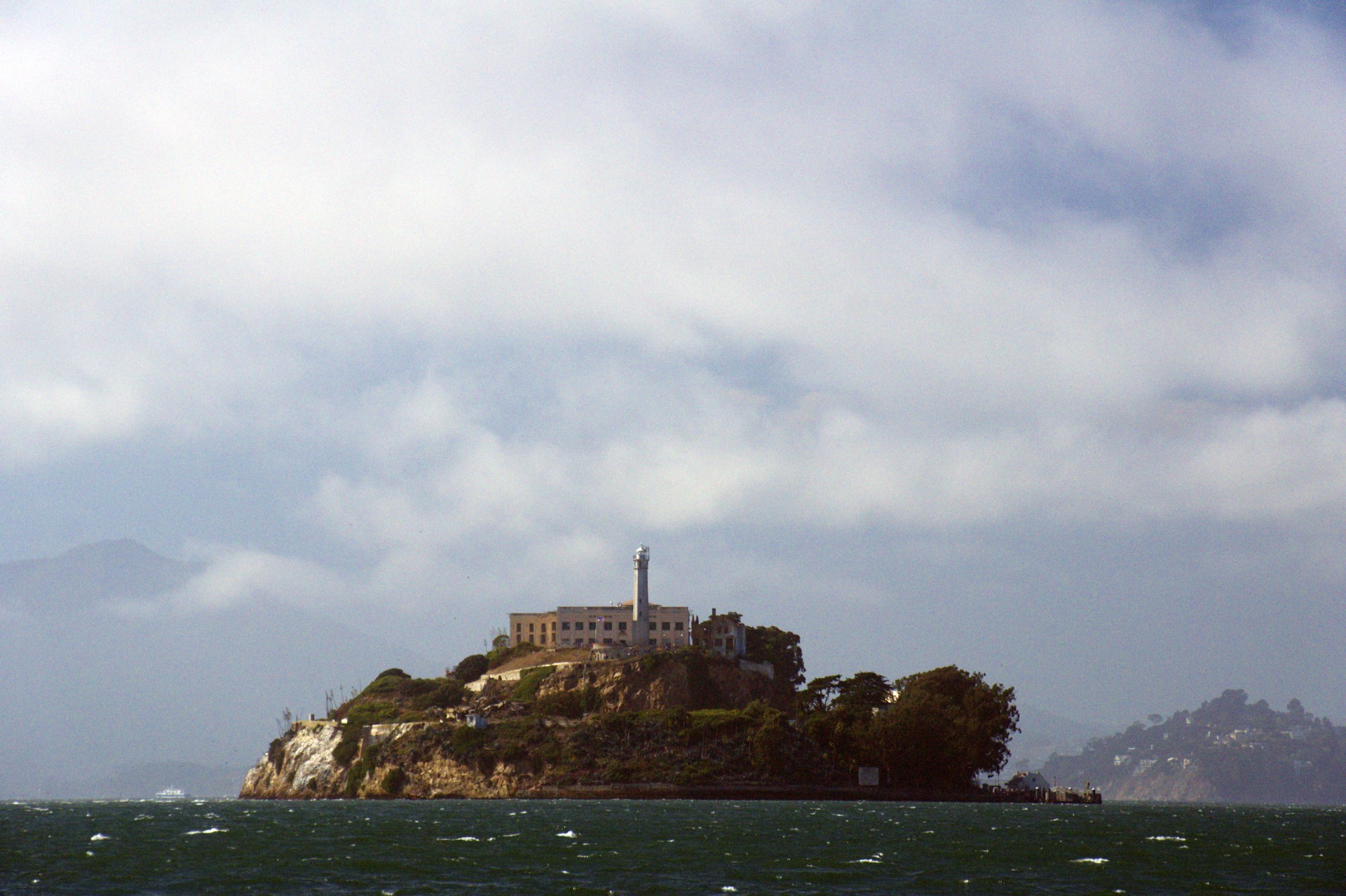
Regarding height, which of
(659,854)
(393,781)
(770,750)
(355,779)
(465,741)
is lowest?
(659,854)

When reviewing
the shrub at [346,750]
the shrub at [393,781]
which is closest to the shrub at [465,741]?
the shrub at [393,781]

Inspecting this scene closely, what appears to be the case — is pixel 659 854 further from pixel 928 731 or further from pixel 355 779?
pixel 355 779

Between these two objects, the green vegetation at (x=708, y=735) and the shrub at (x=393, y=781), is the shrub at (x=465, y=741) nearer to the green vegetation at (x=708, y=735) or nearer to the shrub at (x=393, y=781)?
the green vegetation at (x=708, y=735)

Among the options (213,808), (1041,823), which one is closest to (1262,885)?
(1041,823)

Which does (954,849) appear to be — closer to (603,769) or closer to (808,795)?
(808,795)

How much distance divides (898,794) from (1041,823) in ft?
166

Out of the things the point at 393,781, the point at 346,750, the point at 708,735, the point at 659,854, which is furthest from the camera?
the point at 346,750

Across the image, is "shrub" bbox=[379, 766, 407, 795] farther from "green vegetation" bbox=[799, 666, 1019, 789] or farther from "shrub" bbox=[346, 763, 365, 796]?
"green vegetation" bbox=[799, 666, 1019, 789]

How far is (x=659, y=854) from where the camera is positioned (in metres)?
74.8

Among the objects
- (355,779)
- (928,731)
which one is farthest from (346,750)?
(928,731)

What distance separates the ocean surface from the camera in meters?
60.9

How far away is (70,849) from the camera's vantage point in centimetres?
7975

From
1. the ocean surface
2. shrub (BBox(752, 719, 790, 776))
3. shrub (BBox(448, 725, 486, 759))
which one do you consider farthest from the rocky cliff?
the ocean surface

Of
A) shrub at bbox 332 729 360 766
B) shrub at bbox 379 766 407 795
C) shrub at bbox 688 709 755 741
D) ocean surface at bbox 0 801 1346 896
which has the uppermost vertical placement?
shrub at bbox 688 709 755 741
